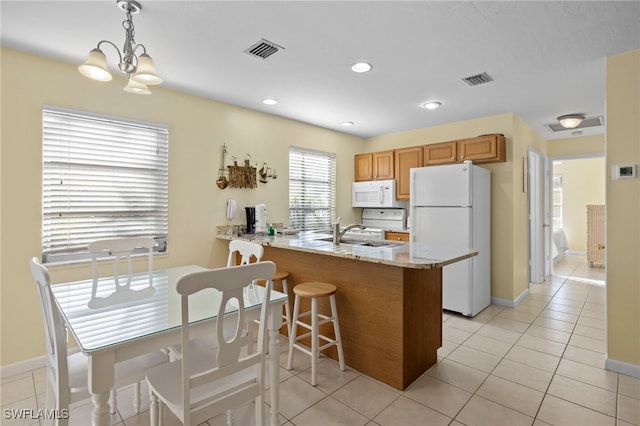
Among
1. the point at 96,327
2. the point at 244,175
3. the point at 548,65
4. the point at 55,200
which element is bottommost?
the point at 96,327

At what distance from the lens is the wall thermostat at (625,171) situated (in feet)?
7.77

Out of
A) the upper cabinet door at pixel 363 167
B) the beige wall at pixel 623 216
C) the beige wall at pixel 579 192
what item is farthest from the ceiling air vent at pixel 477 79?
the beige wall at pixel 579 192

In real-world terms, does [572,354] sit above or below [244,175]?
below

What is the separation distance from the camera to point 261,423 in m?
1.52

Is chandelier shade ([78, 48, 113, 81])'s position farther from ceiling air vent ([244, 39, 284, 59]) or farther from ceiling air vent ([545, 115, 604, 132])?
ceiling air vent ([545, 115, 604, 132])

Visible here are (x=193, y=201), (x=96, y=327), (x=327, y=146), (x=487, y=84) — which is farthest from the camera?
(x=327, y=146)

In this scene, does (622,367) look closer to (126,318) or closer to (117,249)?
(126,318)

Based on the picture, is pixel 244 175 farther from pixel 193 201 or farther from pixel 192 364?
pixel 192 364

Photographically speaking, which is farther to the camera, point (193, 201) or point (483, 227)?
point (483, 227)

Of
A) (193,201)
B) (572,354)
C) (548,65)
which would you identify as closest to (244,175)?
(193,201)

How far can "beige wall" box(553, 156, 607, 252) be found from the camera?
7324 mm

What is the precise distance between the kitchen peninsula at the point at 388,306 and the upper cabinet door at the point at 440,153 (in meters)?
2.20

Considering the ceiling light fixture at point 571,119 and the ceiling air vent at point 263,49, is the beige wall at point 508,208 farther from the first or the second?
the ceiling air vent at point 263,49

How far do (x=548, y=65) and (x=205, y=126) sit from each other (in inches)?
130
